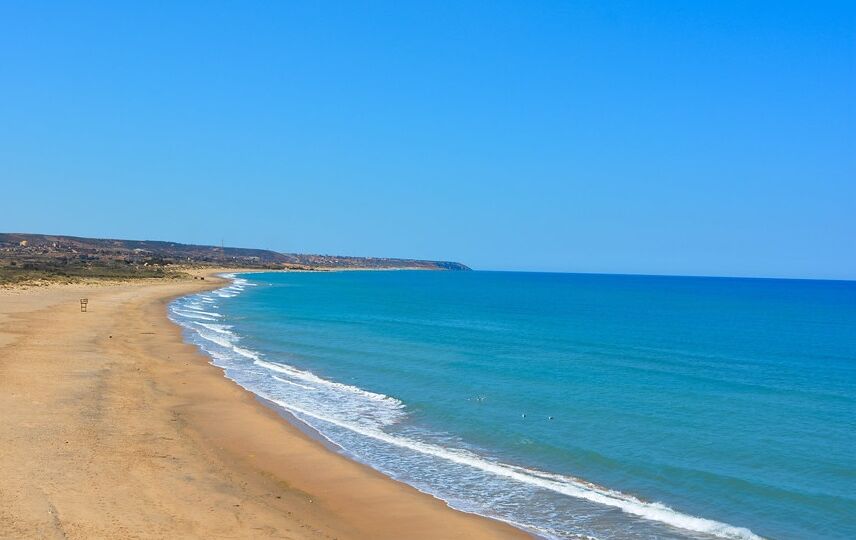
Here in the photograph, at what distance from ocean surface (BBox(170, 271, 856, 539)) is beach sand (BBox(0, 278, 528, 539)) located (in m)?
1.09

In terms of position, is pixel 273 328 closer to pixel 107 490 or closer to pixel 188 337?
pixel 188 337

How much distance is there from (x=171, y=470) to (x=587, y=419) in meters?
11.0

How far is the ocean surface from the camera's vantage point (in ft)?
41.0

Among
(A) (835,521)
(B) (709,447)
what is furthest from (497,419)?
(A) (835,521)

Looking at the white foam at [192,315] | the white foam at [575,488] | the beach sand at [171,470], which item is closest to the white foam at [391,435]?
the white foam at [575,488]

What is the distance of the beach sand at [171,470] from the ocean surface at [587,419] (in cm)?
109

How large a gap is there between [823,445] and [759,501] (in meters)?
5.57

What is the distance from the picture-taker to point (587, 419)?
19.4 metres

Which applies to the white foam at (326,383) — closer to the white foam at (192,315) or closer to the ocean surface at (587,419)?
the ocean surface at (587,419)

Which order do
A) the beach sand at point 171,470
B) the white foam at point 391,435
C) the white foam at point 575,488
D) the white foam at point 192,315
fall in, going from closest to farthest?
1. the beach sand at point 171,470
2. the white foam at point 575,488
3. the white foam at point 391,435
4. the white foam at point 192,315

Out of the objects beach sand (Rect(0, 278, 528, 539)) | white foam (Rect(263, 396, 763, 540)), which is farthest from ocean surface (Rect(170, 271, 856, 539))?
beach sand (Rect(0, 278, 528, 539))

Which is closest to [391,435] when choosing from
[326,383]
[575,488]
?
[575,488]

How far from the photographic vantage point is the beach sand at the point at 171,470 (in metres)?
10.3

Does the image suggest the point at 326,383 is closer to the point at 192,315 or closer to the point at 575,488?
the point at 575,488
